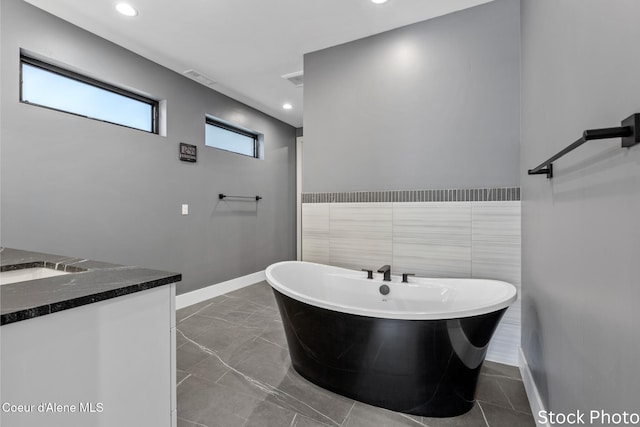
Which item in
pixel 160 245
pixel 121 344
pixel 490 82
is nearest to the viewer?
pixel 121 344

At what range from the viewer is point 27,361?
631 mm


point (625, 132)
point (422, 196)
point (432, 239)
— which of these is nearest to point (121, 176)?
point (422, 196)

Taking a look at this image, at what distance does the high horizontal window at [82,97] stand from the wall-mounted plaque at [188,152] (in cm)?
31

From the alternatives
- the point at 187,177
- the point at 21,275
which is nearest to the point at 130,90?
the point at 187,177

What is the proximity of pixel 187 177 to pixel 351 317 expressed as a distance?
2595mm

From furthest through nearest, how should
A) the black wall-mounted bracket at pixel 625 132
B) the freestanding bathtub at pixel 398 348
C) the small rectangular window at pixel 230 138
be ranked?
1. the small rectangular window at pixel 230 138
2. the freestanding bathtub at pixel 398 348
3. the black wall-mounted bracket at pixel 625 132

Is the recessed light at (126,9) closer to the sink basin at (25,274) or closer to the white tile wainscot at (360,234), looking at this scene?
the sink basin at (25,274)

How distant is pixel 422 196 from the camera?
226 centimetres

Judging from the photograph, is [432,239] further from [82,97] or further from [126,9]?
[82,97]

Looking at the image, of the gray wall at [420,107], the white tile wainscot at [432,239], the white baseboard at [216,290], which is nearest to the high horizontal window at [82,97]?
the gray wall at [420,107]

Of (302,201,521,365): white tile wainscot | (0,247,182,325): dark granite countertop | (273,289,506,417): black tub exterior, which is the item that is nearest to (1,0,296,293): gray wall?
(0,247,182,325): dark granite countertop

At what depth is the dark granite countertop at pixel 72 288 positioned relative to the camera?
2.08 ft

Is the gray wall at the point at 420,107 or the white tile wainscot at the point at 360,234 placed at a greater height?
the gray wall at the point at 420,107

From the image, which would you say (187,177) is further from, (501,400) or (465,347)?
(501,400)
